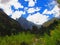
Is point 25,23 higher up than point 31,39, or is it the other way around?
point 25,23

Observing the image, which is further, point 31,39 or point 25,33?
point 25,33

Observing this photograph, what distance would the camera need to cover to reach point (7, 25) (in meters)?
3.50

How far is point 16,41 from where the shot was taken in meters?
3.33

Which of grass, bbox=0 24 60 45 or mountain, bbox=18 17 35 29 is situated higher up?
mountain, bbox=18 17 35 29

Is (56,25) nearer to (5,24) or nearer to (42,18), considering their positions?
(42,18)

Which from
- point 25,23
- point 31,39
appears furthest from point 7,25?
point 31,39

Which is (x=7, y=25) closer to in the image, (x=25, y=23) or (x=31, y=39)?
(x=25, y=23)

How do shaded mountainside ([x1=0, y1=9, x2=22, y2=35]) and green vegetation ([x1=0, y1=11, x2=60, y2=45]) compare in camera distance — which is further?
shaded mountainside ([x1=0, y1=9, x2=22, y2=35])

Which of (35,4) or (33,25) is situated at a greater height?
(35,4)

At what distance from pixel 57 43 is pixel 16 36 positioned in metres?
0.51

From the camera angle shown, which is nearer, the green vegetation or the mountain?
the green vegetation

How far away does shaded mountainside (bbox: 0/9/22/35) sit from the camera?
3465mm

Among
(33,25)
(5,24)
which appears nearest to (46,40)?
(33,25)

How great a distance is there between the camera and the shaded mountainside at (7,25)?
3.46 meters
